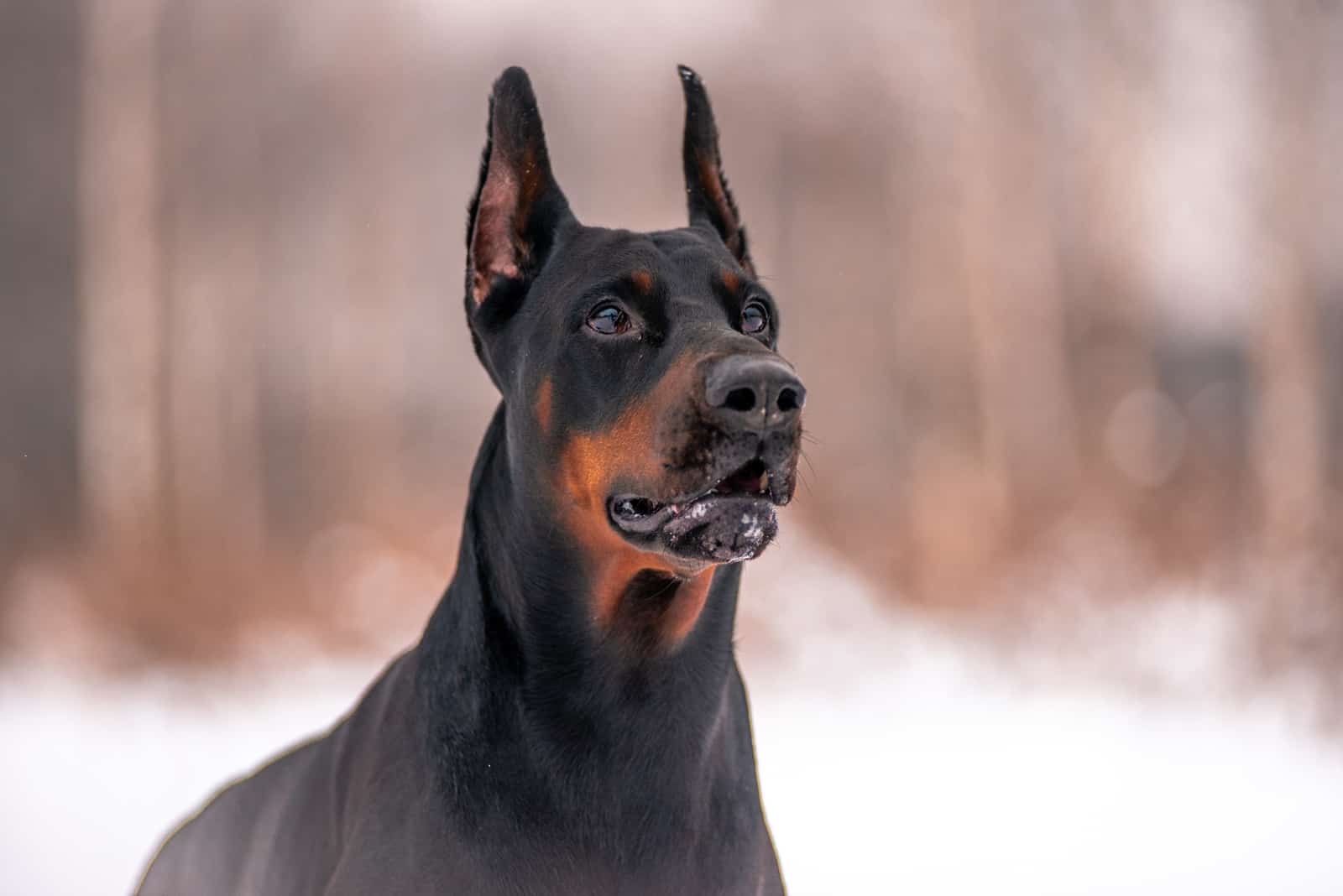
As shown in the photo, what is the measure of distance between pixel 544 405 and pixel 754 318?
1.77 ft

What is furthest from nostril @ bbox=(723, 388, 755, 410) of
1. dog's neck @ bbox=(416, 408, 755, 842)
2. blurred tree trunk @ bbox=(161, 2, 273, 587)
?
blurred tree trunk @ bbox=(161, 2, 273, 587)

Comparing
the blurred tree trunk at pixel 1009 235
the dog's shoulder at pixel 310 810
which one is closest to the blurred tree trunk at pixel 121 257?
the blurred tree trunk at pixel 1009 235

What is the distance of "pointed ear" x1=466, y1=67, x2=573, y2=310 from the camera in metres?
2.96

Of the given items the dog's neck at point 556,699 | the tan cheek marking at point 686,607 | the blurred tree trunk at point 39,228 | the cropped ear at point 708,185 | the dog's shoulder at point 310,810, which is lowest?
the dog's shoulder at point 310,810

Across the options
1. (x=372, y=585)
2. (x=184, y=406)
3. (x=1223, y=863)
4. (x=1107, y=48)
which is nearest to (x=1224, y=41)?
(x=1107, y=48)

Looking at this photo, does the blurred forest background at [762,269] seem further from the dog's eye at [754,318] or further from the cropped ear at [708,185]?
the dog's eye at [754,318]

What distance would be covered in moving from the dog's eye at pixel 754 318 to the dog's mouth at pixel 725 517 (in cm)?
55

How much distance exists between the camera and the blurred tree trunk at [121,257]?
10.6 m

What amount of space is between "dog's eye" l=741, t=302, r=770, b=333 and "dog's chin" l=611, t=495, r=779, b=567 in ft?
1.96

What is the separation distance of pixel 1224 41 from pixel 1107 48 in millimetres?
889

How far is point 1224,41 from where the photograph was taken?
9844mm

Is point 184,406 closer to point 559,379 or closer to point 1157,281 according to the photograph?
point 1157,281

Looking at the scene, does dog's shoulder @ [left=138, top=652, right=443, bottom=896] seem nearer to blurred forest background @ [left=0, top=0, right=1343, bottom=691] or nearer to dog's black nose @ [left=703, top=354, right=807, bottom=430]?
dog's black nose @ [left=703, top=354, right=807, bottom=430]

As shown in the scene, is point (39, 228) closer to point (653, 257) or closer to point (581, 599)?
point (653, 257)
